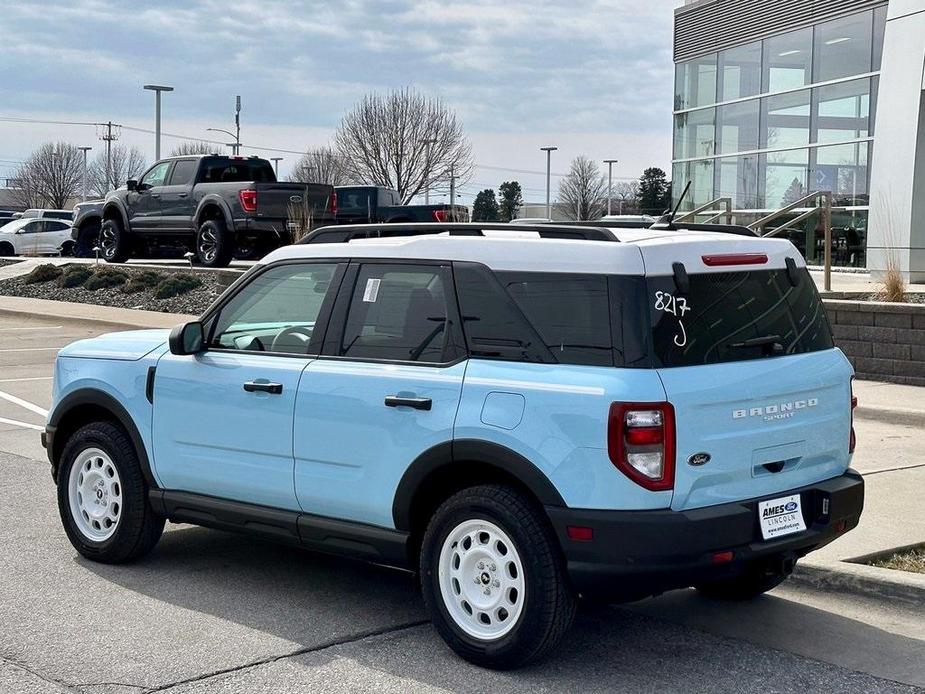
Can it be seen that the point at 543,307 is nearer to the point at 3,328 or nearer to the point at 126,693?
the point at 126,693

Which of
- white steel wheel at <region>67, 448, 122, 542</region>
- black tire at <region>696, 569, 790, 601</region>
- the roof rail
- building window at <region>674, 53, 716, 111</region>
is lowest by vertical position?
black tire at <region>696, 569, 790, 601</region>

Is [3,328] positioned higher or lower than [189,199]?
lower

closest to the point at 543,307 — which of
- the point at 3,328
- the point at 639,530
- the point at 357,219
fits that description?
the point at 639,530

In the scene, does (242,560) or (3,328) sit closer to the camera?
(242,560)

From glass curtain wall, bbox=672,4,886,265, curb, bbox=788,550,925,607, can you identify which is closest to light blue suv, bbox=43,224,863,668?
curb, bbox=788,550,925,607

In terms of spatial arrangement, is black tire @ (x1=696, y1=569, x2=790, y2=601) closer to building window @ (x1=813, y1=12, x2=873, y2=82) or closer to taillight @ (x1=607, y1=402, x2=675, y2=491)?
taillight @ (x1=607, y1=402, x2=675, y2=491)

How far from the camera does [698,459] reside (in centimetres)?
473

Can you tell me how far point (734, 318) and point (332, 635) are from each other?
2.22 m

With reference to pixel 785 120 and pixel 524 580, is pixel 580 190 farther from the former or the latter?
pixel 524 580

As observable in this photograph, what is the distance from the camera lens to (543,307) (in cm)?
504

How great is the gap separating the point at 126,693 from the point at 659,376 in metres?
2.36

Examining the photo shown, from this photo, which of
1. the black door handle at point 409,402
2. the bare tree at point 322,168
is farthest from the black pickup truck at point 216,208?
the bare tree at point 322,168

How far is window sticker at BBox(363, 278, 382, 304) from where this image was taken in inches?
221

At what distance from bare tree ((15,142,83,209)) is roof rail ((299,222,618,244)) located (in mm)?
84654
